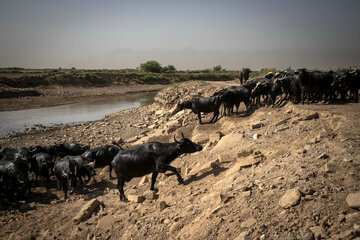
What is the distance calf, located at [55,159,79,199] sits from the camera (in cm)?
825

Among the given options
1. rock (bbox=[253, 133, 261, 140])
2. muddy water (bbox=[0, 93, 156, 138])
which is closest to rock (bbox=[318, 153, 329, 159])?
rock (bbox=[253, 133, 261, 140])

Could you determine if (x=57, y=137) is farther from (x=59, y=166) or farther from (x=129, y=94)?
(x=129, y=94)

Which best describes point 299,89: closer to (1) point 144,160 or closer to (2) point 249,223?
(1) point 144,160

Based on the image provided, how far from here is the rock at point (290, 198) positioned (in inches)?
159

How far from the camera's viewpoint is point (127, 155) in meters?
7.36

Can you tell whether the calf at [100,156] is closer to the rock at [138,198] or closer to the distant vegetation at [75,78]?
the rock at [138,198]

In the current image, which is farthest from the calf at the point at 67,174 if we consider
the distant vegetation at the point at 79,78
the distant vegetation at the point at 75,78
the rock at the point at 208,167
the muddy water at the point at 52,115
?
the distant vegetation at the point at 75,78

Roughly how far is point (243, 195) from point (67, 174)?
613cm

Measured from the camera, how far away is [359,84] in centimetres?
1201

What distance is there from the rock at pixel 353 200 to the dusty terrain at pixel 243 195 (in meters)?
0.04

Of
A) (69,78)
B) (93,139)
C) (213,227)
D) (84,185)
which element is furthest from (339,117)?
(69,78)

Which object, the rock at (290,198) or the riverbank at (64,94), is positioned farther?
the riverbank at (64,94)

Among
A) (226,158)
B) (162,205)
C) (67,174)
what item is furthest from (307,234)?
(67,174)

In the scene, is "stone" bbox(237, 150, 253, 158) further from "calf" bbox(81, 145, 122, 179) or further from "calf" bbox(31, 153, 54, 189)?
"calf" bbox(31, 153, 54, 189)
